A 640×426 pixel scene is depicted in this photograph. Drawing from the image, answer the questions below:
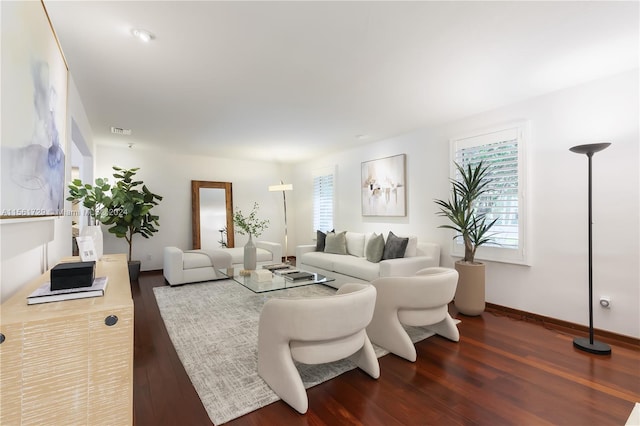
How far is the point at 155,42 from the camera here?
2297 millimetres

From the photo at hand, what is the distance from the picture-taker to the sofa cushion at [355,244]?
5133 millimetres

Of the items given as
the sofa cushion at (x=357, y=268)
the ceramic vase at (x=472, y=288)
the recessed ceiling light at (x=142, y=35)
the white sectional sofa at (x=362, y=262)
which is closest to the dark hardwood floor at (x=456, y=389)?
the ceramic vase at (x=472, y=288)

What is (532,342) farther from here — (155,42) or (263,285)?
(155,42)

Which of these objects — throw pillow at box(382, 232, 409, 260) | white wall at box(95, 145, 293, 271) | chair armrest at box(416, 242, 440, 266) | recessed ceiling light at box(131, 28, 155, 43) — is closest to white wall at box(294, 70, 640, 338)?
chair armrest at box(416, 242, 440, 266)

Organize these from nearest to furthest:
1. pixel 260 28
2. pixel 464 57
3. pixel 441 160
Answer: pixel 260 28
pixel 464 57
pixel 441 160

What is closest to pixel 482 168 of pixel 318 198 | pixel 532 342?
pixel 532 342

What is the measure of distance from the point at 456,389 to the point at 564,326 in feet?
6.81

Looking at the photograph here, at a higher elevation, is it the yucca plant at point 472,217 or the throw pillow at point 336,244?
the yucca plant at point 472,217

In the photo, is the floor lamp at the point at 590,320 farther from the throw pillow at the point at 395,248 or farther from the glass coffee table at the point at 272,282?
the glass coffee table at the point at 272,282

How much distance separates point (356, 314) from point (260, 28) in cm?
211

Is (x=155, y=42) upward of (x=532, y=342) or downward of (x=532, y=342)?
upward

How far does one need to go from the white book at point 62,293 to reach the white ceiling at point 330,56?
5.71 feet

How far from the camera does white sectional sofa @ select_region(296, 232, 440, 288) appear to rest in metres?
3.97

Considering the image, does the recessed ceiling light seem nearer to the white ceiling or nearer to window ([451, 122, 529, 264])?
the white ceiling
